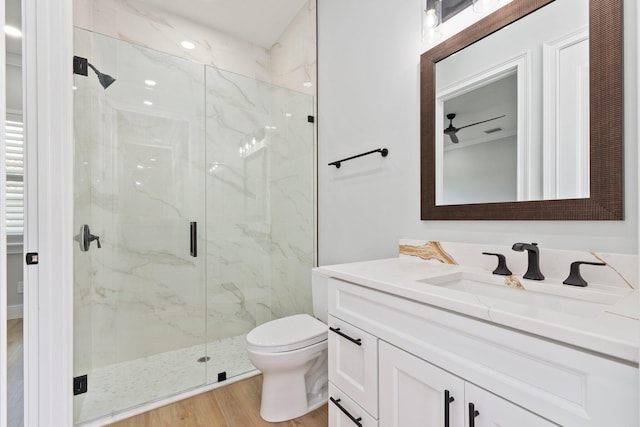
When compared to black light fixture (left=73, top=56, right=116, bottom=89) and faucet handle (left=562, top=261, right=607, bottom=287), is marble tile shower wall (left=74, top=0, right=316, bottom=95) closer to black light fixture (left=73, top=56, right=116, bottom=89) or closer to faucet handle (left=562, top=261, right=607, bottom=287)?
black light fixture (left=73, top=56, right=116, bottom=89)

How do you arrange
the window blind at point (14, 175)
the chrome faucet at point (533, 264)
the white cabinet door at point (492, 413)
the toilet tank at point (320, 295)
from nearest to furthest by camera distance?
the white cabinet door at point (492, 413), the chrome faucet at point (533, 264), the window blind at point (14, 175), the toilet tank at point (320, 295)

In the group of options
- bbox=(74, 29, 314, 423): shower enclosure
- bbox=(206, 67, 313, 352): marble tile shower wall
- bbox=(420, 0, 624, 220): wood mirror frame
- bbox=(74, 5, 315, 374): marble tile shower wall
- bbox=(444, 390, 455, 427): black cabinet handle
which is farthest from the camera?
bbox=(206, 67, 313, 352): marble tile shower wall

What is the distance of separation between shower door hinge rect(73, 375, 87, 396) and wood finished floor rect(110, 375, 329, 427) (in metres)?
0.24

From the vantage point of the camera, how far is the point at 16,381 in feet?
3.74

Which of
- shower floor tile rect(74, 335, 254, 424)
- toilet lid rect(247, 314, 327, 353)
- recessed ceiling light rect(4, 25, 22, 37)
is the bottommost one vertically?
shower floor tile rect(74, 335, 254, 424)

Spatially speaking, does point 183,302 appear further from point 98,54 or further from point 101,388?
point 98,54

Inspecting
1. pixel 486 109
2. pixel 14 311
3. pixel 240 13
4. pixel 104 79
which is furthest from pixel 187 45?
pixel 486 109

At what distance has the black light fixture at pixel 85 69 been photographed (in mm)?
1487

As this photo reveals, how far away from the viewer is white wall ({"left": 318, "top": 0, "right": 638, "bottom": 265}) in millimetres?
1201

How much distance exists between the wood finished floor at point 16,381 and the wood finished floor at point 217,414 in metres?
0.50

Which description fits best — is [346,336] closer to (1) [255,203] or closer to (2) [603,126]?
(2) [603,126]

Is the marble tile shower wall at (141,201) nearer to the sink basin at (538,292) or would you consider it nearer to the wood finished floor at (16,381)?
the wood finished floor at (16,381)

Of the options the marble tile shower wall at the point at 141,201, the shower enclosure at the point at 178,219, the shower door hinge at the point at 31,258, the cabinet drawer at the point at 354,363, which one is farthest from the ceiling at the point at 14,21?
the cabinet drawer at the point at 354,363

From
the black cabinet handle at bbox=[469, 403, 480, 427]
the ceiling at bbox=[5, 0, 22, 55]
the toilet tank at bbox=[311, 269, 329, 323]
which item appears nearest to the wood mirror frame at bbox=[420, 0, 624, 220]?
the black cabinet handle at bbox=[469, 403, 480, 427]
